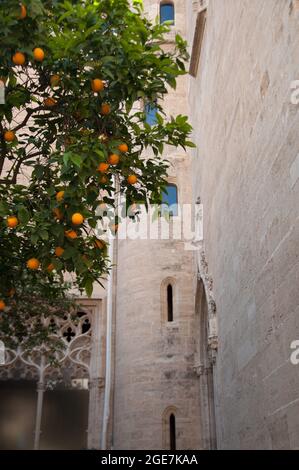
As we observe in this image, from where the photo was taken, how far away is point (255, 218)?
5617 millimetres

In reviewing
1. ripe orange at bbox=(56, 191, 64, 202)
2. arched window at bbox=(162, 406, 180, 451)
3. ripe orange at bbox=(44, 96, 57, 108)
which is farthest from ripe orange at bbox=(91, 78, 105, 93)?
arched window at bbox=(162, 406, 180, 451)

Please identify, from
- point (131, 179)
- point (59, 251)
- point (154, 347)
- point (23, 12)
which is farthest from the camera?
point (154, 347)

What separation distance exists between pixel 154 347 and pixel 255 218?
7.16 metres

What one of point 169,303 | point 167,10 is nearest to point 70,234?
point 169,303

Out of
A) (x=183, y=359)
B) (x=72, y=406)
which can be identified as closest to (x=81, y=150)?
(x=183, y=359)

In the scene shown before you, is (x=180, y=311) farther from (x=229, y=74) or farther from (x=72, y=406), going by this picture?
(x=72, y=406)

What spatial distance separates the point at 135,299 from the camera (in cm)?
1280

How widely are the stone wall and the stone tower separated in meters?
3.21

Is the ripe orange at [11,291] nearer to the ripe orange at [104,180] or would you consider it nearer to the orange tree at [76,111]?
the orange tree at [76,111]

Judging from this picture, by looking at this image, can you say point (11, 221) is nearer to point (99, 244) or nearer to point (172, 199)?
point (99, 244)

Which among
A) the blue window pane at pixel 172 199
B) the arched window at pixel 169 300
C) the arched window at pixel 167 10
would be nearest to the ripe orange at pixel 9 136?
the arched window at pixel 169 300

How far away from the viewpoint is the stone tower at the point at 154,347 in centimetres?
1153
